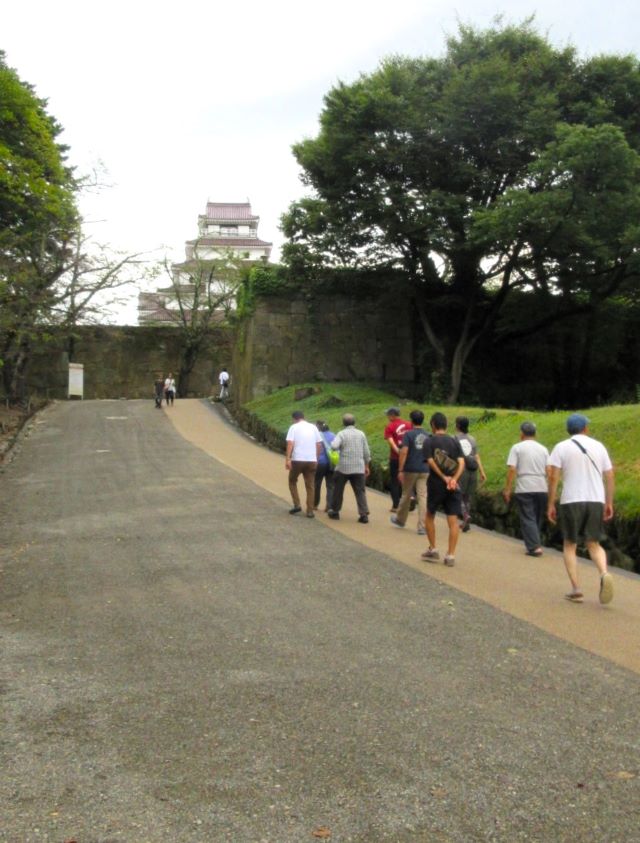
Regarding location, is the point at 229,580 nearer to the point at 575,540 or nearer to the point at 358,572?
the point at 358,572

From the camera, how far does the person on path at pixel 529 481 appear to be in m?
10.6

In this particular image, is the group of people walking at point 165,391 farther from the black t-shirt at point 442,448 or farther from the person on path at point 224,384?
the black t-shirt at point 442,448

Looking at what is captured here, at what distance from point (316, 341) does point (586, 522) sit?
2441 cm

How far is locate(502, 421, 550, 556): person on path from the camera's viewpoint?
10.6 meters

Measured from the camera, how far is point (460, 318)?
3033 cm

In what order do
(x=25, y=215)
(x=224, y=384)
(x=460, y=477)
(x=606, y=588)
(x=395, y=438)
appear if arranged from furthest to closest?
(x=224, y=384)
(x=25, y=215)
(x=395, y=438)
(x=460, y=477)
(x=606, y=588)

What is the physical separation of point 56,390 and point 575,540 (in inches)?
1513

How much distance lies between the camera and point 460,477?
11.8m

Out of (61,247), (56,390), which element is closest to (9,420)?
(61,247)

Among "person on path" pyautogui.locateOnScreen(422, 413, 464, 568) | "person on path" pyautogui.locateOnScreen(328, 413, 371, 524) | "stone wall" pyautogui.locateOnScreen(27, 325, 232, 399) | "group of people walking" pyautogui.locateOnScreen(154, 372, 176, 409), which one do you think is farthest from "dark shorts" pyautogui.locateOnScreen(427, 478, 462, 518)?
"stone wall" pyautogui.locateOnScreen(27, 325, 232, 399)

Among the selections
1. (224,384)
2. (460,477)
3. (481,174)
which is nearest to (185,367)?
(224,384)

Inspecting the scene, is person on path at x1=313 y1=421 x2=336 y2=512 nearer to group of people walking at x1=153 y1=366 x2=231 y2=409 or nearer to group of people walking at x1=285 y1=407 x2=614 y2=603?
group of people walking at x1=285 y1=407 x2=614 y2=603

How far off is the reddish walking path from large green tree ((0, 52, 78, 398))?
6958 millimetres

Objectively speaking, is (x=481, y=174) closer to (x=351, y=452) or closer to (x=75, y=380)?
(x=351, y=452)
